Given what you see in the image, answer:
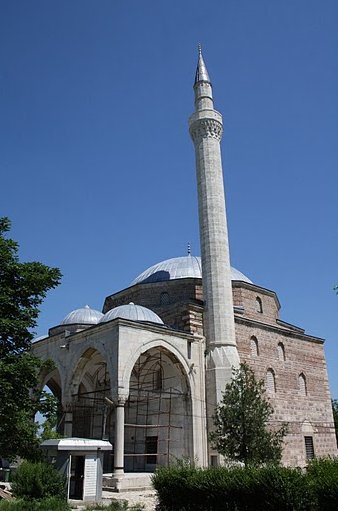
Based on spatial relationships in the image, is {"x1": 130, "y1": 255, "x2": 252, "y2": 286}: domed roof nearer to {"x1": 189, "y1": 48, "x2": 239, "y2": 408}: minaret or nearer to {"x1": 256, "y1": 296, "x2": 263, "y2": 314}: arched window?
{"x1": 256, "y1": 296, "x2": 263, "y2": 314}: arched window

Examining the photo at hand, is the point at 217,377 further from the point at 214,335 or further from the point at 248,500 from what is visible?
the point at 248,500

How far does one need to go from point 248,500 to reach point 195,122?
1592 cm


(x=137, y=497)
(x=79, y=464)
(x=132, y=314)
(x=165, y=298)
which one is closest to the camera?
(x=79, y=464)

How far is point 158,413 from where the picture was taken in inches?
638

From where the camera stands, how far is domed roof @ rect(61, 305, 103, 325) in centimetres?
2098

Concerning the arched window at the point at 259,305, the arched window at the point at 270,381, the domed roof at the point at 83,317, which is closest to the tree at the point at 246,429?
the arched window at the point at 270,381

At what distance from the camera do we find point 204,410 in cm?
1577

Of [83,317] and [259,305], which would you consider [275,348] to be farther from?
[83,317]

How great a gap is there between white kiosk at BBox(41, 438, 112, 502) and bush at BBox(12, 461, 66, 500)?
1.40ft

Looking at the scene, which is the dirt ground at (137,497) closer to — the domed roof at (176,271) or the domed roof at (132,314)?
the domed roof at (132,314)

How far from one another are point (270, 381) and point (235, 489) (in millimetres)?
11747

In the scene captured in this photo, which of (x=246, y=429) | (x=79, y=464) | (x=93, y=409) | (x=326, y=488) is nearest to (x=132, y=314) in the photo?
(x=93, y=409)

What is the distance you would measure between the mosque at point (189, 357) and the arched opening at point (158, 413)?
4 cm

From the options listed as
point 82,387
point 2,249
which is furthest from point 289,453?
point 2,249
